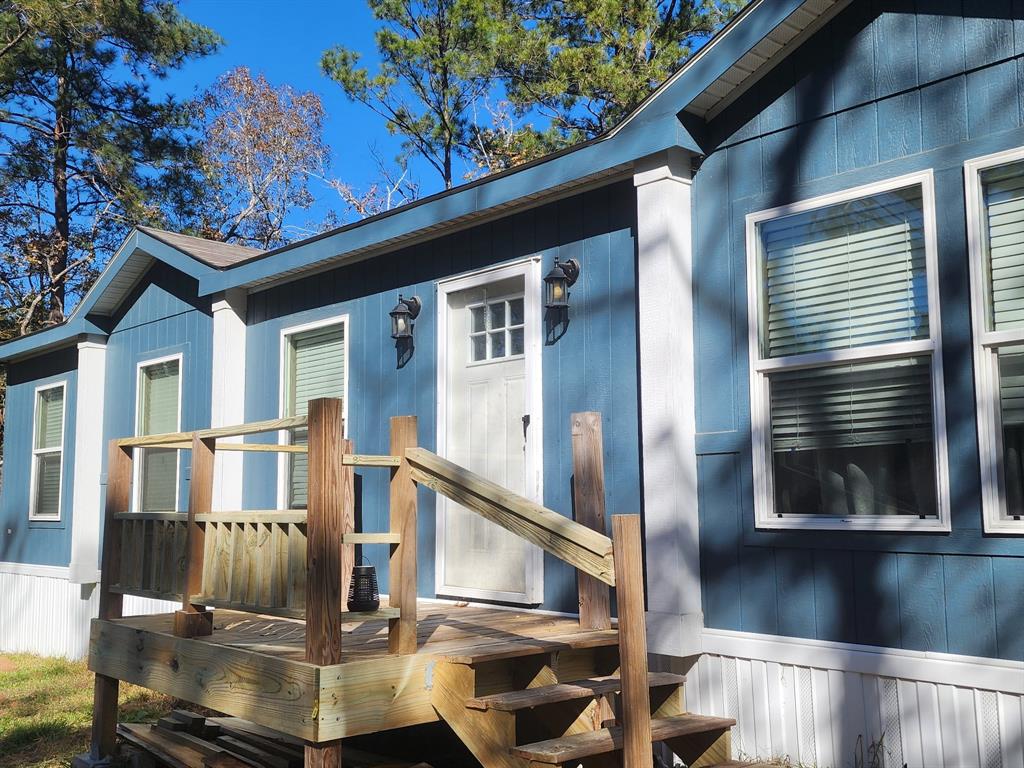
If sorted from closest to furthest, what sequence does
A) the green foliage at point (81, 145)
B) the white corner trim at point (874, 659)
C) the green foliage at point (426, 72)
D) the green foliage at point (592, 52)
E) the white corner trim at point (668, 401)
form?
the white corner trim at point (874, 659), the white corner trim at point (668, 401), the green foliage at point (592, 52), the green foliage at point (426, 72), the green foliage at point (81, 145)

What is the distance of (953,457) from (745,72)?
81.8 inches

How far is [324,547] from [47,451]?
8.11m

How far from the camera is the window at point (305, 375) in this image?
24.1 ft

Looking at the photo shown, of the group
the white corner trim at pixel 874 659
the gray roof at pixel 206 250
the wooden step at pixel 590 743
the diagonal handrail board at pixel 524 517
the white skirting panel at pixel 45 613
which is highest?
the gray roof at pixel 206 250

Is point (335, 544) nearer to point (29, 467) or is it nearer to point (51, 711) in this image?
point (51, 711)

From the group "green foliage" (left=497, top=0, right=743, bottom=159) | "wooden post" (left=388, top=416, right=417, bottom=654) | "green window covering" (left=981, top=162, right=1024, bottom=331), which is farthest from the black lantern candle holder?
"green foliage" (left=497, top=0, right=743, bottom=159)

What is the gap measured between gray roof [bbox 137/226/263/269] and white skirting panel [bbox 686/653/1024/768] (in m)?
5.01

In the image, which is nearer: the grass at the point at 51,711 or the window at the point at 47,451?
the grass at the point at 51,711

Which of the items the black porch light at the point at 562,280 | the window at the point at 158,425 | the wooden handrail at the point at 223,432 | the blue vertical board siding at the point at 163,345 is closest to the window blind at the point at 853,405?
the black porch light at the point at 562,280

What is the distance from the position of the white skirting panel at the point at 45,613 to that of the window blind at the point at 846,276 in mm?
7263

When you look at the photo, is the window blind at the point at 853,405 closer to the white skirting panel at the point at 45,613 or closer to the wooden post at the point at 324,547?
the wooden post at the point at 324,547

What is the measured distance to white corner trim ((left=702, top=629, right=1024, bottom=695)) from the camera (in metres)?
3.87

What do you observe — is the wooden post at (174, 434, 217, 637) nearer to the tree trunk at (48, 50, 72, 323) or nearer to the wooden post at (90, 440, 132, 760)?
the wooden post at (90, 440, 132, 760)

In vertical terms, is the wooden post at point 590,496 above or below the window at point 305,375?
below
